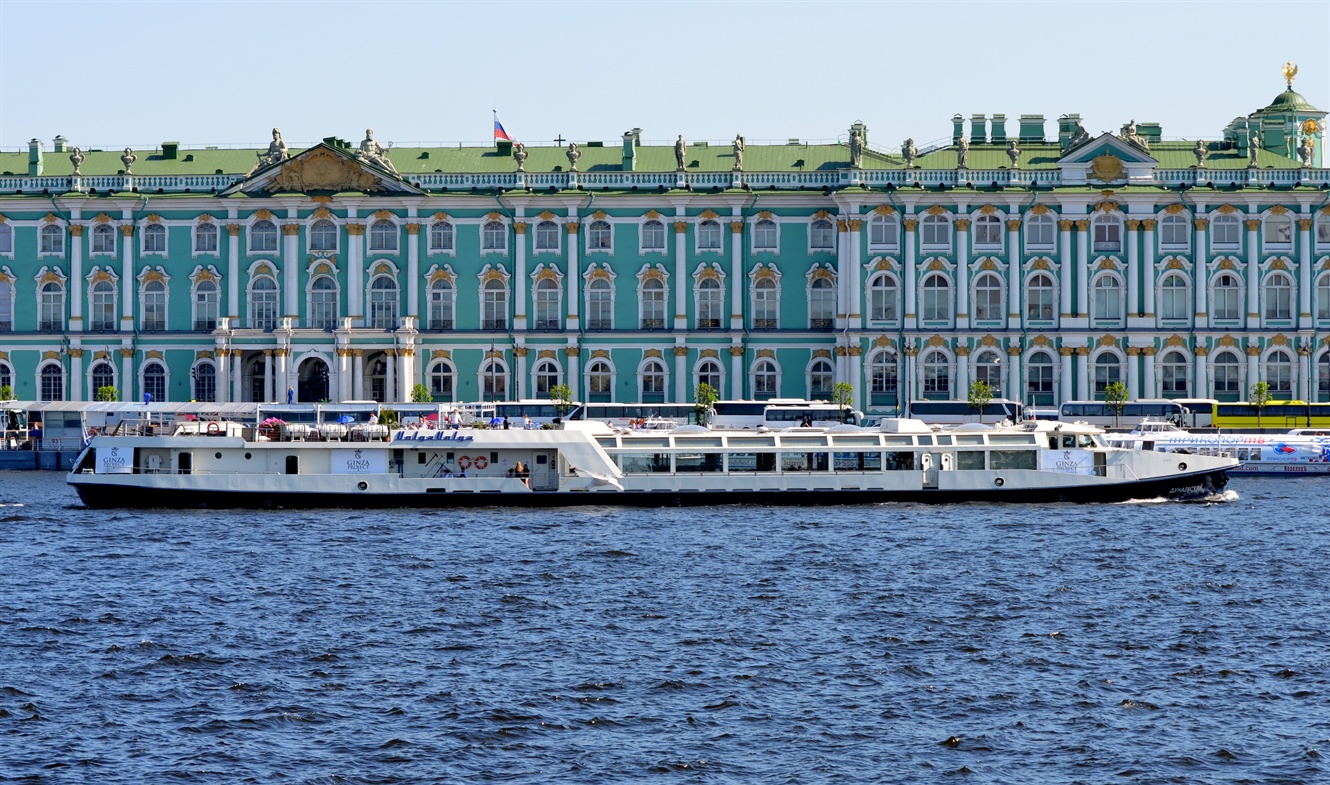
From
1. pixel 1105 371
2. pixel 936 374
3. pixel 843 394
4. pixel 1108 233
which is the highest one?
pixel 1108 233

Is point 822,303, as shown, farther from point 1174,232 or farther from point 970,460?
point 970,460

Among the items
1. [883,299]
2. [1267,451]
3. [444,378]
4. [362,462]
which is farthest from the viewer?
[444,378]

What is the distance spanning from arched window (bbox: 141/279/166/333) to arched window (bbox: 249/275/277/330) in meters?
5.33

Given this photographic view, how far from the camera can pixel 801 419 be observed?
110 m

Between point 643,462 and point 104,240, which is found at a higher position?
point 104,240

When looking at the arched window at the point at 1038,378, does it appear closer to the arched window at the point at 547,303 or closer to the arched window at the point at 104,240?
the arched window at the point at 547,303

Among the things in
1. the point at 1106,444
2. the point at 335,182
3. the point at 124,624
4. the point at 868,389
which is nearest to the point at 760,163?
the point at 868,389

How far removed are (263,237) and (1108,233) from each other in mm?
48223

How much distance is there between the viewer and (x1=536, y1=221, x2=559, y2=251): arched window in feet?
394

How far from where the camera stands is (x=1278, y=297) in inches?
4606

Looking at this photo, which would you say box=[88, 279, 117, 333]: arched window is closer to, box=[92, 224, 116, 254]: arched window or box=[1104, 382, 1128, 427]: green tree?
box=[92, 224, 116, 254]: arched window

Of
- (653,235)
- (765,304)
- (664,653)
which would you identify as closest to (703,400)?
(765,304)

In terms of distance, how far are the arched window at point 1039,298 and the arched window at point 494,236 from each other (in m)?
29.9

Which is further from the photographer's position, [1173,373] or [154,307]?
[154,307]
